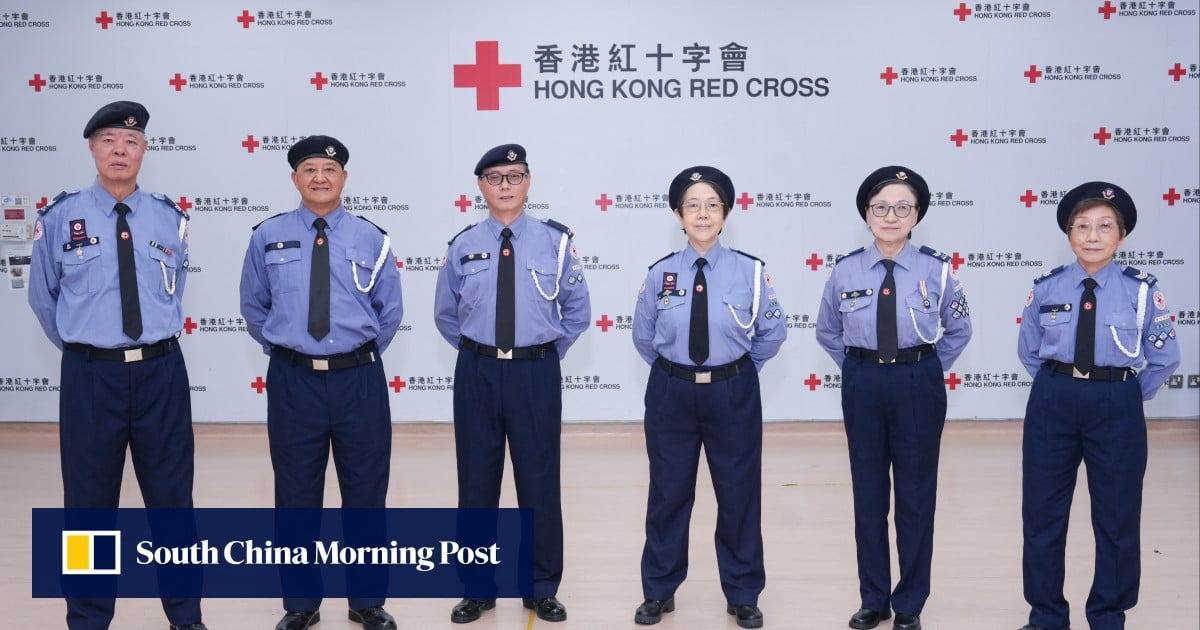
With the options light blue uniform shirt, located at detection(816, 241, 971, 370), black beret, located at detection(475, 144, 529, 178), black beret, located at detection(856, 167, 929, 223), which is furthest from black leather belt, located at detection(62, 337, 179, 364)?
black beret, located at detection(856, 167, 929, 223)

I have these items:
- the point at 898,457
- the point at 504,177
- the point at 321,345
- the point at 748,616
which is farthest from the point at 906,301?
the point at 321,345

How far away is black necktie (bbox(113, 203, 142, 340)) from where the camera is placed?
3.48 m

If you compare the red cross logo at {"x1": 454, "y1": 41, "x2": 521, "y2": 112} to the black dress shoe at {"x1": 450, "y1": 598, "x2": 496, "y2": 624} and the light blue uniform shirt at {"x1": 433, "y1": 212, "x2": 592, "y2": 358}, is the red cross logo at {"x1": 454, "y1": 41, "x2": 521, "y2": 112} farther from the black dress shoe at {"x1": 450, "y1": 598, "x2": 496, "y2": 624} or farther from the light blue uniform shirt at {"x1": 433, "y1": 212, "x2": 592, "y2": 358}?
the black dress shoe at {"x1": 450, "y1": 598, "x2": 496, "y2": 624}

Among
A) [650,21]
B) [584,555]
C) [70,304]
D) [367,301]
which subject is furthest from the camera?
[650,21]

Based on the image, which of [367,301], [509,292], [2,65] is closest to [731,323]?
[509,292]

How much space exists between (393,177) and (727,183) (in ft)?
10.8

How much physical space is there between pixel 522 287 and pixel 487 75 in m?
3.01

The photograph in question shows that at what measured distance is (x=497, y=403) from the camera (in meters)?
3.82

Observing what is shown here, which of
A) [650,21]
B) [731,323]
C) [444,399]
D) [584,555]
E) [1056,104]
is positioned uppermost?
[650,21]

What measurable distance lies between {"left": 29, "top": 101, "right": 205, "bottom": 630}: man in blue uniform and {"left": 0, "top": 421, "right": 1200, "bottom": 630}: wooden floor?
2.11ft

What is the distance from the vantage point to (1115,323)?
3.52 meters

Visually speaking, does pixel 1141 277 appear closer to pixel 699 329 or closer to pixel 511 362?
pixel 699 329

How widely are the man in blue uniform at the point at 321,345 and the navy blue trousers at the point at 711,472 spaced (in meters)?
0.98

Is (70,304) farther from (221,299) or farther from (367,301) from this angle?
(221,299)
